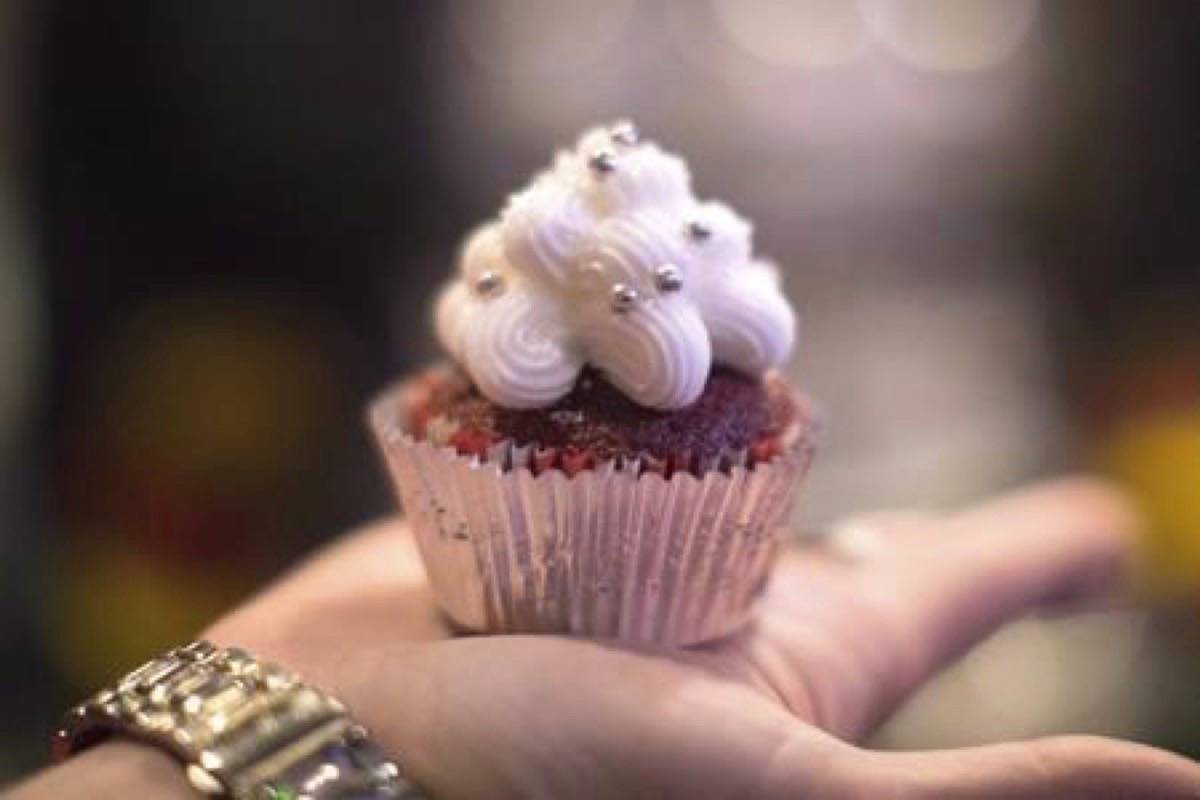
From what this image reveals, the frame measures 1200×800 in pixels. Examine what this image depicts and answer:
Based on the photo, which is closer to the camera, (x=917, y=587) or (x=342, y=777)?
(x=342, y=777)

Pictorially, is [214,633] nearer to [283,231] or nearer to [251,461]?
[251,461]

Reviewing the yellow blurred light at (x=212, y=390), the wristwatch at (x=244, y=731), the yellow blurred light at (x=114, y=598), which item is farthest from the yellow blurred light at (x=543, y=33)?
the wristwatch at (x=244, y=731)

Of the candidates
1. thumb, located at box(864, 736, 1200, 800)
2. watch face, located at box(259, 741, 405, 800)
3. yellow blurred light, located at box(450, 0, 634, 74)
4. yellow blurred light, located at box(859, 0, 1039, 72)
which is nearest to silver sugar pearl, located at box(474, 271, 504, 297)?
watch face, located at box(259, 741, 405, 800)

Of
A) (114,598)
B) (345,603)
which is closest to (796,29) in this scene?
(114,598)

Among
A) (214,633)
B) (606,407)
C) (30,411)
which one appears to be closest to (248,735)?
(214,633)

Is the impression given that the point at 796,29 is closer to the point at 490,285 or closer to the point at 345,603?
the point at 490,285

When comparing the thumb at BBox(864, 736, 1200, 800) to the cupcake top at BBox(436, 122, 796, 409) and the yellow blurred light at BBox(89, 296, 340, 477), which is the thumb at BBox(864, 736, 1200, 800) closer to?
the cupcake top at BBox(436, 122, 796, 409)

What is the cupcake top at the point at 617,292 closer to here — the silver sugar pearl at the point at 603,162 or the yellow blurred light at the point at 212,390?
the silver sugar pearl at the point at 603,162
